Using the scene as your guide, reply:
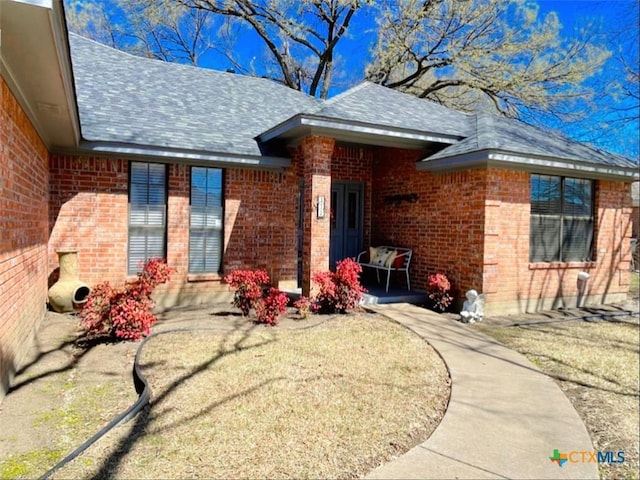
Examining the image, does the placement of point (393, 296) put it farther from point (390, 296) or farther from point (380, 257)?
point (380, 257)

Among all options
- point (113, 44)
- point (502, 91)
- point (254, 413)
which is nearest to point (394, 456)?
point (254, 413)

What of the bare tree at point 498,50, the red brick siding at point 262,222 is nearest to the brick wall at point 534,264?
the red brick siding at point 262,222

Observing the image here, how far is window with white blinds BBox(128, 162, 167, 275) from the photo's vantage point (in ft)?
25.5

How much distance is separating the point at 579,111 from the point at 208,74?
15.4 meters

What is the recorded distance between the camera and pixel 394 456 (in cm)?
308

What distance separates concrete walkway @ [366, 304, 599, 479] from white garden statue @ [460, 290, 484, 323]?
1.65 m

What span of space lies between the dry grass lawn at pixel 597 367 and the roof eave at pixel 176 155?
195 inches

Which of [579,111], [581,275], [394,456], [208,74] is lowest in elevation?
[394,456]

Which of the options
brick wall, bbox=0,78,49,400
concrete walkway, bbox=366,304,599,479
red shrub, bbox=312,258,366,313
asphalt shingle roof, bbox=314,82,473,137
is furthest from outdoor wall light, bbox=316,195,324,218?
brick wall, bbox=0,78,49,400

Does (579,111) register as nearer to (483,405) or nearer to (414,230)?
(414,230)

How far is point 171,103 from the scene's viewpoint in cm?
919

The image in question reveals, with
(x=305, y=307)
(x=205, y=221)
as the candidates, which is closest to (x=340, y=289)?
(x=305, y=307)

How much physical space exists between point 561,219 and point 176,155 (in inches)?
299

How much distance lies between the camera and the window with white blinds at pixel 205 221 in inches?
324
